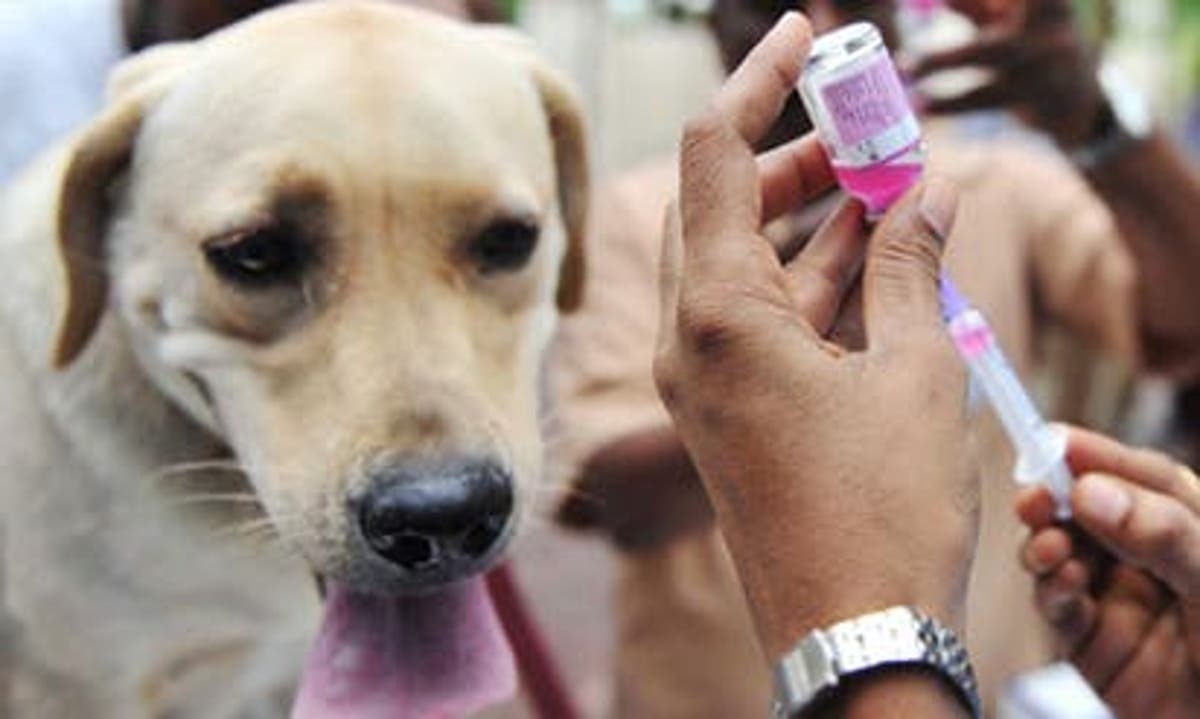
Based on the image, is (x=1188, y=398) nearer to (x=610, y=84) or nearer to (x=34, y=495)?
(x=610, y=84)

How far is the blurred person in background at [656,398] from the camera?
1.58m

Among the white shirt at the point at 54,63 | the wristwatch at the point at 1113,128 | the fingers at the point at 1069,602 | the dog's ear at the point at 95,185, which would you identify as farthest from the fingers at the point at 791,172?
the wristwatch at the point at 1113,128

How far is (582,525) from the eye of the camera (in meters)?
1.68

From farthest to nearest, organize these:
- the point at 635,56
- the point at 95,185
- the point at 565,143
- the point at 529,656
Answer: the point at 635,56, the point at 529,656, the point at 565,143, the point at 95,185

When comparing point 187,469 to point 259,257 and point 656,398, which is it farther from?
point 656,398

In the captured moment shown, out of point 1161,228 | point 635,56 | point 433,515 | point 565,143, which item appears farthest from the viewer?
point 635,56

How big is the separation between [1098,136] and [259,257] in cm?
94

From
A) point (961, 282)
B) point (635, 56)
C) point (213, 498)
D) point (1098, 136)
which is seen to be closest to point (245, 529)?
point (213, 498)

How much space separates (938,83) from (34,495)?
2.73ft

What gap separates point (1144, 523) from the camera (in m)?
0.96

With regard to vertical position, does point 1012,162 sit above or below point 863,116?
below

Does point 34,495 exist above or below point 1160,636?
above

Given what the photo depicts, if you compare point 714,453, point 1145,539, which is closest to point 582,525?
point 1145,539

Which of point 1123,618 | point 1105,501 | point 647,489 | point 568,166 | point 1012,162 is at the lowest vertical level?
point 647,489
